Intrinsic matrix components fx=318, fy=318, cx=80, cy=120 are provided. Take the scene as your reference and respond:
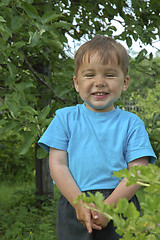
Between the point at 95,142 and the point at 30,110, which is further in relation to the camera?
the point at 30,110

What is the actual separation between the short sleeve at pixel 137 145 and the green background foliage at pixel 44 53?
0.62 metres

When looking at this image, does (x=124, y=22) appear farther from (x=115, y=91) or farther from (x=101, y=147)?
(x=101, y=147)

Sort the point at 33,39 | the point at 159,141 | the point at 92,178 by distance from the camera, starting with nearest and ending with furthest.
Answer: the point at 92,178
the point at 33,39
the point at 159,141

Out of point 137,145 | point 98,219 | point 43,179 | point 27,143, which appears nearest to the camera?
point 98,219

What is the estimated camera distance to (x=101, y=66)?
60.0 inches

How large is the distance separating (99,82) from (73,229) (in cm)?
73

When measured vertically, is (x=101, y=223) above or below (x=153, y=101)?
above

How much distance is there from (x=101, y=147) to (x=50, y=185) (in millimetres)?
2859

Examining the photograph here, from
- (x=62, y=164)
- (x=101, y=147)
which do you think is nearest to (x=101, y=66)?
(x=101, y=147)

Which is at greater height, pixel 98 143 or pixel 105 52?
pixel 105 52

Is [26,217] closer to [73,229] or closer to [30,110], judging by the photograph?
[30,110]

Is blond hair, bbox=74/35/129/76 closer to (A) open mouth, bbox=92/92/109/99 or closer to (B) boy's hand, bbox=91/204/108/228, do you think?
(A) open mouth, bbox=92/92/109/99

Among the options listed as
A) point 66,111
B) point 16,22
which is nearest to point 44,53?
point 16,22

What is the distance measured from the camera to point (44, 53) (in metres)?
2.67
